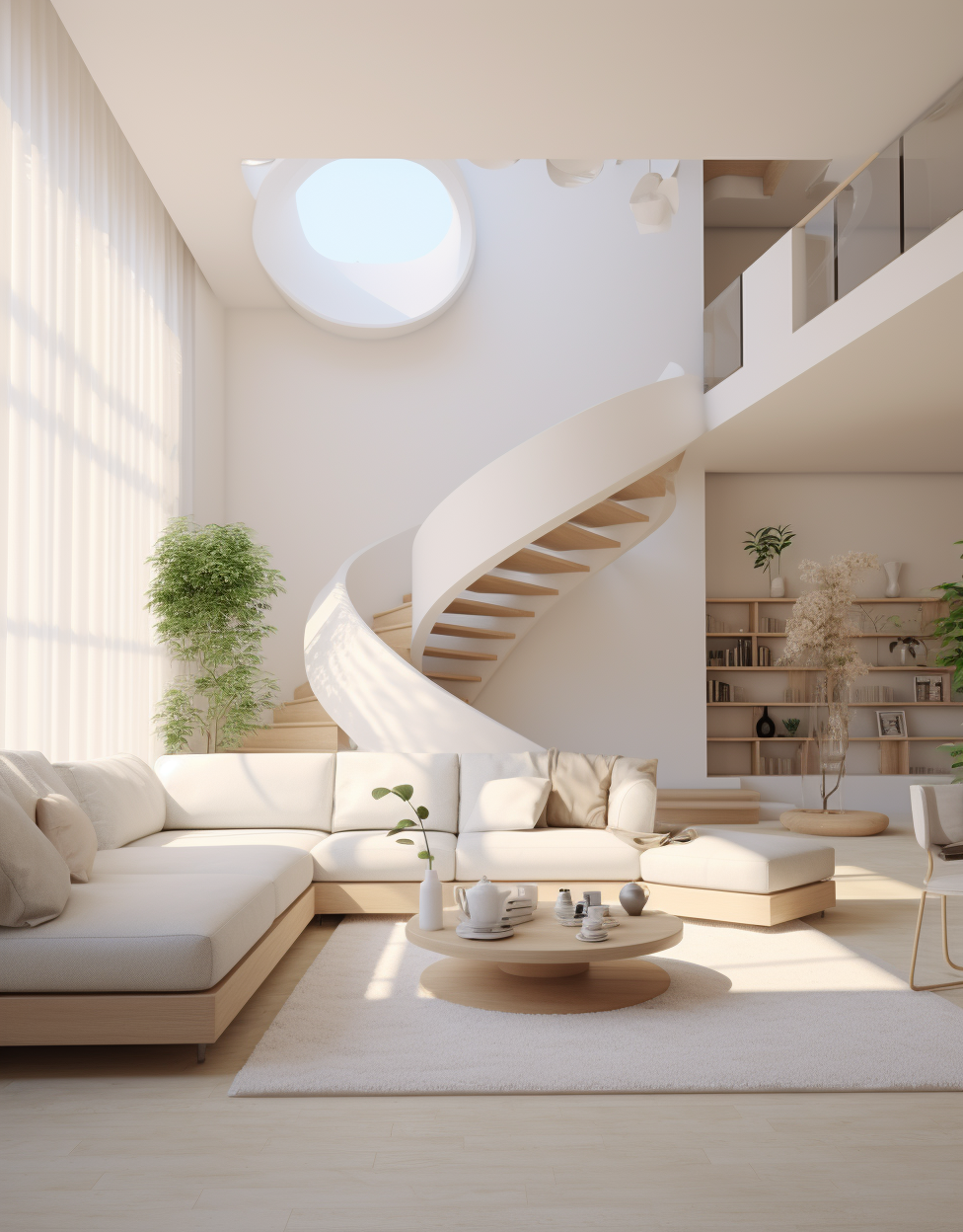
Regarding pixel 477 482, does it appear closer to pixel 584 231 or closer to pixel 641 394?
Answer: pixel 641 394

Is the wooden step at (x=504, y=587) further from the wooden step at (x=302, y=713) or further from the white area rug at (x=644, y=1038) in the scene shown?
the white area rug at (x=644, y=1038)

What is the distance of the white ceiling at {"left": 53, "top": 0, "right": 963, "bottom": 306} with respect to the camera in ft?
14.6

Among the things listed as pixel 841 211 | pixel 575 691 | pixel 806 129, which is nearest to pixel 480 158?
pixel 806 129

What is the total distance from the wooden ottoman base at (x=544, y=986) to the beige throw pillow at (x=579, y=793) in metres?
1.17

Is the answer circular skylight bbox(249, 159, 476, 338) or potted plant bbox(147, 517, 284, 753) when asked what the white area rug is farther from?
circular skylight bbox(249, 159, 476, 338)

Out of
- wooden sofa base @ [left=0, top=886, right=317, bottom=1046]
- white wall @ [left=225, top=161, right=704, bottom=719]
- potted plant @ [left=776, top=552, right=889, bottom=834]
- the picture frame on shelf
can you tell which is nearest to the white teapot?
wooden sofa base @ [left=0, top=886, right=317, bottom=1046]

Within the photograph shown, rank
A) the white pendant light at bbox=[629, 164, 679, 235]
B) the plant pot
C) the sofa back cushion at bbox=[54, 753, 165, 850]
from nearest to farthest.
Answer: the sofa back cushion at bbox=[54, 753, 165, 850] < the white pendant light at bbox=[629, 164, 679, 235] < the plant pot

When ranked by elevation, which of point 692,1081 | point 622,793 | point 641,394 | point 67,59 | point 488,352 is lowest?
point 692,1081

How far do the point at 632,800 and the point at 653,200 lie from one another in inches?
140

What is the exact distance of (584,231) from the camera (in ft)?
29.7

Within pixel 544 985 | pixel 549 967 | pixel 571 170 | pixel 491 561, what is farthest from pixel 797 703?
pixel 544 985

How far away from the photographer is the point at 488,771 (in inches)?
205

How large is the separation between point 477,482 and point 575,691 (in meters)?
2.69

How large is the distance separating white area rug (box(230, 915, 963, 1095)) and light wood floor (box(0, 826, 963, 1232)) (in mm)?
79
